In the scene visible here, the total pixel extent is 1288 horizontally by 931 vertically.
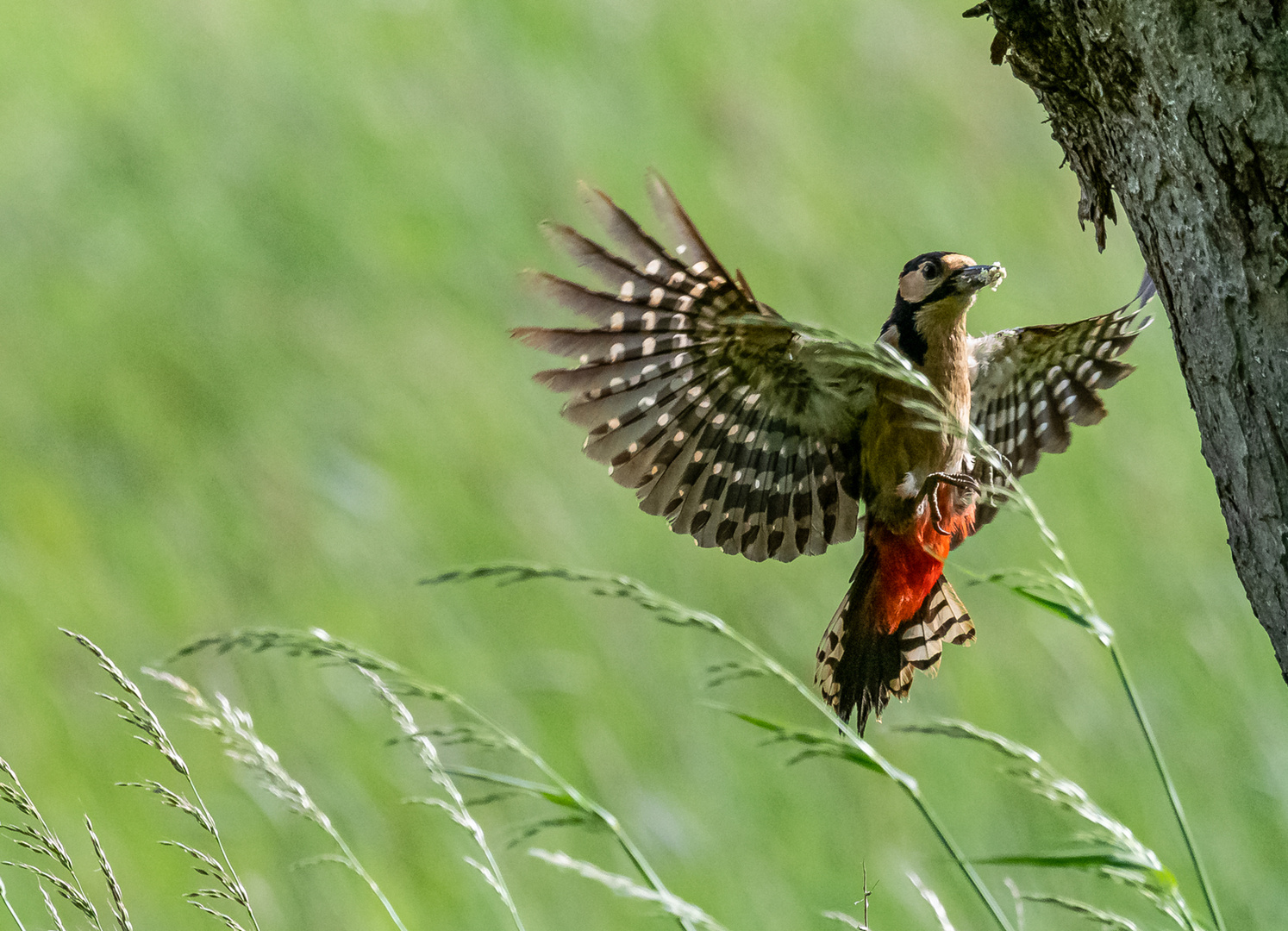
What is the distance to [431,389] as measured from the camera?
5324 millimetres

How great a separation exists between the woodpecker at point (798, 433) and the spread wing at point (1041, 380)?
0.26 feet

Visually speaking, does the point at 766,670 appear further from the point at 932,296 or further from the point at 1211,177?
the point at 932,296

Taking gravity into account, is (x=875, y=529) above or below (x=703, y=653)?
below

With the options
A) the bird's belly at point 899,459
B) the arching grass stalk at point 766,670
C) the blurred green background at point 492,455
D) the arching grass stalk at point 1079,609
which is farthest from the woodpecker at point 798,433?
the blurred green background at point 492,455

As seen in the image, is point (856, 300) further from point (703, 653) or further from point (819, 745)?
point (819, 745)

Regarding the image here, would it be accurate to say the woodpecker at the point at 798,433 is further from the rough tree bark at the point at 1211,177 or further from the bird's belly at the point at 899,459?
the rough tree bark at the point at 1211,177

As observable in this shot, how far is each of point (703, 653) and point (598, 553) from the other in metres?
0.58

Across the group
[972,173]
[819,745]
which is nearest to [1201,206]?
[819,745]

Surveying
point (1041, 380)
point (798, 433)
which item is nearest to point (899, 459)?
point (798, 433)

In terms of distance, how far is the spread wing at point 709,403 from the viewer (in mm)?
2209

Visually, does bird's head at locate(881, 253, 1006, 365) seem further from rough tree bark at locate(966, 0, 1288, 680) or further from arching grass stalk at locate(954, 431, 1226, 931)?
arching grass stalk at locate(954, 431, 1226, 931)

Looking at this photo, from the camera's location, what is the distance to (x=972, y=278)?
2.21 metres

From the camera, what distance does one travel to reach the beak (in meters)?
2.15

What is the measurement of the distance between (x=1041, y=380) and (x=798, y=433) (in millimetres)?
599
